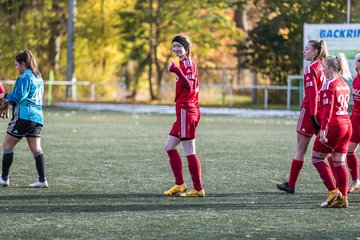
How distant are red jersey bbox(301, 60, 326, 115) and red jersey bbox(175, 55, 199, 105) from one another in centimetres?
129

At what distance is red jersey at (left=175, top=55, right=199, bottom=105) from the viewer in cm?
1062

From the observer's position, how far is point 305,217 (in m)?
9.37

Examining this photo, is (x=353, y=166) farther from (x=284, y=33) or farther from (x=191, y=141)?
(x=284, y=33)

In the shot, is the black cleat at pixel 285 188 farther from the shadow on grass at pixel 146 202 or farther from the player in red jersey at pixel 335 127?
the player in red jersey at pixel 335 127

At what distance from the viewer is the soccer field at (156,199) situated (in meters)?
8.54

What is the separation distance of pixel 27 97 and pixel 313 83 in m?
3.43

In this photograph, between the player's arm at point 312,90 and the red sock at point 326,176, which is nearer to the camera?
the red sock at point 326,176

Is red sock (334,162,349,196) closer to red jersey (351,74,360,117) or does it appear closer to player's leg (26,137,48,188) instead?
red jersey (351,74,360,117)

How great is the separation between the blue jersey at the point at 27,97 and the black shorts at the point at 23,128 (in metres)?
0.05

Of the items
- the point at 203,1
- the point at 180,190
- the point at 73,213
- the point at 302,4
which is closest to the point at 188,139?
the point at 180,190

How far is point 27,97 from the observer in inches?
440

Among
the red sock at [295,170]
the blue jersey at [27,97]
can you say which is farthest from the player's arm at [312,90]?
the blue jersey at [27,97]

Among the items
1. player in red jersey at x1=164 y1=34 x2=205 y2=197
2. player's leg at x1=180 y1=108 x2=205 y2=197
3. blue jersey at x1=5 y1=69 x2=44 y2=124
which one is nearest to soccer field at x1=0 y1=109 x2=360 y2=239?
player's leg at x1=180 y1=108 x2=205 y2=197

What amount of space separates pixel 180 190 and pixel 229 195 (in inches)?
23.1
